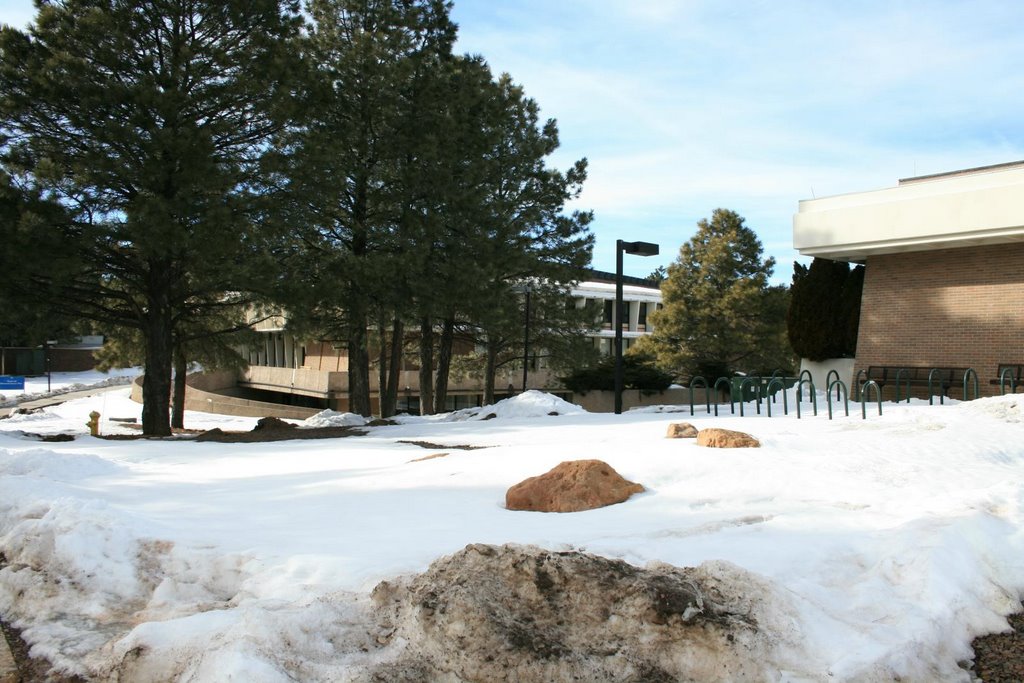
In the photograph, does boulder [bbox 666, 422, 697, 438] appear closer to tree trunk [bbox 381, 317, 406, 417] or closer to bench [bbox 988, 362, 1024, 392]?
bench [bbox 988, 362, 1024, 392]

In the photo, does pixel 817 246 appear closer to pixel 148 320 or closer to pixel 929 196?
pixel 929 196

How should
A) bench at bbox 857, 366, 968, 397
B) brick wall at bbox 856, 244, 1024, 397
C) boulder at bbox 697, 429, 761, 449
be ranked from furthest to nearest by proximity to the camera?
bench at bbox 857, 366, 968, 397 < brick wall at bbox 856, 244, 1024, 397 < boulder at bbox 697, 429, 761, 449

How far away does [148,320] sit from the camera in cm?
1766

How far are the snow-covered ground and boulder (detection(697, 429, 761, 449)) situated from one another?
0.25 meters

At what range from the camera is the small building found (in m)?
38.0

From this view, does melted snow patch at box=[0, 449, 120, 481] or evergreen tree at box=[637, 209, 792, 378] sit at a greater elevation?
evergreen tree at box=[637, 209, 792, 378]

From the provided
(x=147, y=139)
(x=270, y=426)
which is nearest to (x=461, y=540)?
(x=270, y=426)

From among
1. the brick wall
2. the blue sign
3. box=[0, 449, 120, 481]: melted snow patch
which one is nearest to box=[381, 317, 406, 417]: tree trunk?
the brick wall

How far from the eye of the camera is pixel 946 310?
65.0ft

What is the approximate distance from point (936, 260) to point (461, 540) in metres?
18.1

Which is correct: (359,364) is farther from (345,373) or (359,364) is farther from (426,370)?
(345,373)

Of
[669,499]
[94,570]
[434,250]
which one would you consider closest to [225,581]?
[94,570]

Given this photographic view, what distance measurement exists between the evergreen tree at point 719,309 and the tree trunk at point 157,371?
74.4ft

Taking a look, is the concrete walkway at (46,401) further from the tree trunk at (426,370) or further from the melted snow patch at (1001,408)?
the melted snow patch at (1001,408)
